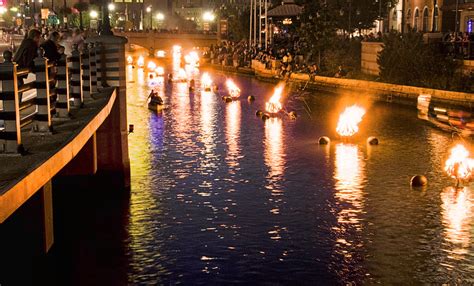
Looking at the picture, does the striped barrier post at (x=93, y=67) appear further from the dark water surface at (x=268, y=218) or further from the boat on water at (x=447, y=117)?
the boat on water at (x=447, y=117)

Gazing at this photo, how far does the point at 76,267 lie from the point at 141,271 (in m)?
1.32

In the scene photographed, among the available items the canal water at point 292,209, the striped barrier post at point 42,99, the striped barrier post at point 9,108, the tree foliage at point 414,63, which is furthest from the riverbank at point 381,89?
the striped barrier post at point 9,108

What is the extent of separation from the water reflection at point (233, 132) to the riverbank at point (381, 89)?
7.97 metres

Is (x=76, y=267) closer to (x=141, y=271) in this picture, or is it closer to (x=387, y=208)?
(x=141, y=271)

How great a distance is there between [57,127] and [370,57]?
146ft

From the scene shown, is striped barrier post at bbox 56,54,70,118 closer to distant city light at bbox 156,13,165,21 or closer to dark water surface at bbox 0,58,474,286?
dark water surface at bbox 0,58,474,286

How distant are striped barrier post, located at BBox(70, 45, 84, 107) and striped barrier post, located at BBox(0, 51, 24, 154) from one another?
6.04 m

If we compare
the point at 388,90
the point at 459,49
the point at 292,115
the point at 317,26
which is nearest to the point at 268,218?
the point at 292,115

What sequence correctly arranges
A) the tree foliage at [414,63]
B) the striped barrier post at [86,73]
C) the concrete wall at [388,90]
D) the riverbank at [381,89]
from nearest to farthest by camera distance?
the striped barrier post at [86,73] < the concrete wall at [388,90] < the riverbank at [381,89] < the tree foliage at [414,63]

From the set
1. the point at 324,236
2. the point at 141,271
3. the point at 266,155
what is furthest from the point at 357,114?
the point at 141,271

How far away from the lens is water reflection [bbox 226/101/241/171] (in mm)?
27312

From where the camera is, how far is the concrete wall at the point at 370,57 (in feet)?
184

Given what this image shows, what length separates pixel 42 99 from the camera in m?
14.3

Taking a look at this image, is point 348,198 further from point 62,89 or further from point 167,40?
point 167,40
